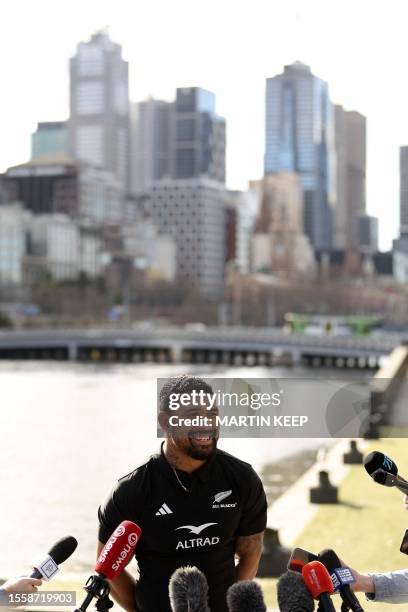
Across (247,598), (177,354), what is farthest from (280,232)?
(247,598)

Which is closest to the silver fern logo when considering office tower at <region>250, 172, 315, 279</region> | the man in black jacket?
the man in black jacket

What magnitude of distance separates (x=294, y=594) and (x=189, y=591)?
34 centimetres

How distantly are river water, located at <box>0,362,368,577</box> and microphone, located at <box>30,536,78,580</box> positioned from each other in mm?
593

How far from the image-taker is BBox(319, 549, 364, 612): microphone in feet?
12.6

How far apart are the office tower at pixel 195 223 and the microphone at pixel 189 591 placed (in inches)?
6255

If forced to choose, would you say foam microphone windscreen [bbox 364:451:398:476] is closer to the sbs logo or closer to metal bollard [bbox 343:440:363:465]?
the sbs logo

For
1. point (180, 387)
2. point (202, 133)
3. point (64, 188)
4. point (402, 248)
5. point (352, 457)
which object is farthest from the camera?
point (202, 133)

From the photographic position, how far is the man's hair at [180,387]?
14.7ft

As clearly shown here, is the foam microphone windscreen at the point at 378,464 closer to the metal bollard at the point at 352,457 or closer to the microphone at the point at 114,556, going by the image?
the microphone at the point at 114,556

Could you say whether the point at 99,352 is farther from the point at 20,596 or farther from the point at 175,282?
the point at 20,596

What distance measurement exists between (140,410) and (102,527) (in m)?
35.6

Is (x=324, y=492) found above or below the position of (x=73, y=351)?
above

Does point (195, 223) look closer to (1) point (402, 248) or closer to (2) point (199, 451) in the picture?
(1) point (402, 248)

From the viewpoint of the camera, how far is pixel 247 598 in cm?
349
